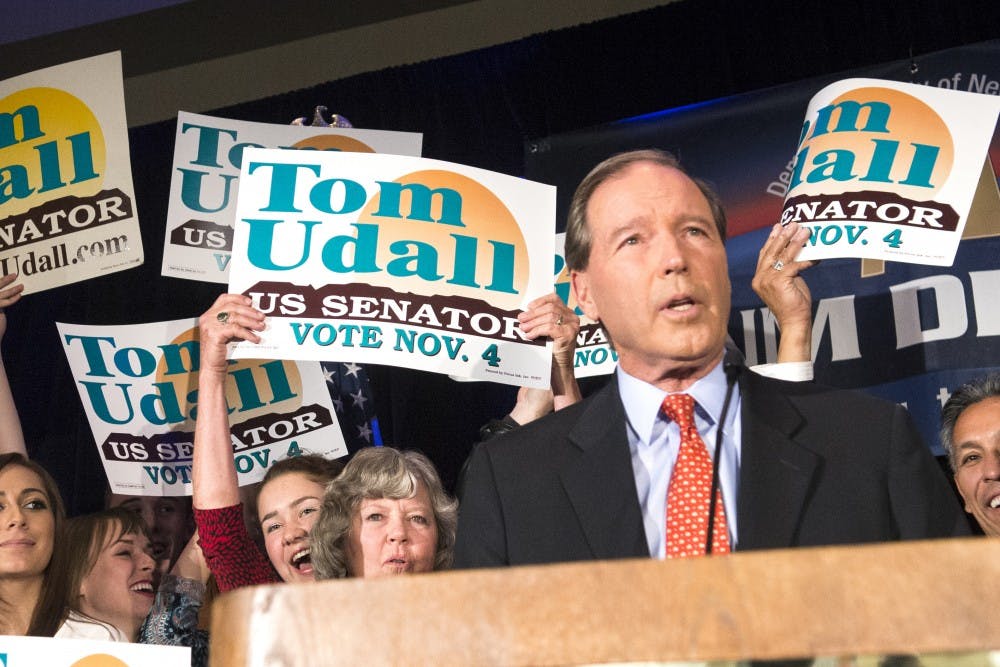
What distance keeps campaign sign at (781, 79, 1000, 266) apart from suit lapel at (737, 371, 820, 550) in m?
1.56

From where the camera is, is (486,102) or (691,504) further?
(486,102)

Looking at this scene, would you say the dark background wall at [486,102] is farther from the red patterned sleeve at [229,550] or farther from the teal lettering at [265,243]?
the red patterned sleeve at [229,550]

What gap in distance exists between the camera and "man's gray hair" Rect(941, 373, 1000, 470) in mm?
2709

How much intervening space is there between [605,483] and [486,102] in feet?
11.2

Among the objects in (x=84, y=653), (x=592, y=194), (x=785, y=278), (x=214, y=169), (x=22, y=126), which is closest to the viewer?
(x=592, y=194)

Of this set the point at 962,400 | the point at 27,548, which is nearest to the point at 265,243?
the point at 27,548

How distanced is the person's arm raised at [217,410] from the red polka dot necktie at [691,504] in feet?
4.53

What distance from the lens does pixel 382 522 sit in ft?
8.11

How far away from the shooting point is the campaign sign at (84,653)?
235 cm

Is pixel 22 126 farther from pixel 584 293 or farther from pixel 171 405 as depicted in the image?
pixel 584 293

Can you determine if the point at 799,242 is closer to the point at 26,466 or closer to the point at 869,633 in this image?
the point at 26,466

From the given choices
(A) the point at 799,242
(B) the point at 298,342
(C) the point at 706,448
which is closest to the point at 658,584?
(C) the point at 706,448

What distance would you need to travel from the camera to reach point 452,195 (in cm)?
272

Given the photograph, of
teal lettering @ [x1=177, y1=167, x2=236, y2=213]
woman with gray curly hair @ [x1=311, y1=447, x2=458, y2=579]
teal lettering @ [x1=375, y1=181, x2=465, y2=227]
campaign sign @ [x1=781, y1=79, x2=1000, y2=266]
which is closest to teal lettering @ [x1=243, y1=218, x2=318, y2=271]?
teal lettering @ [x1=375, y1=181, x2=465, y2=227]
